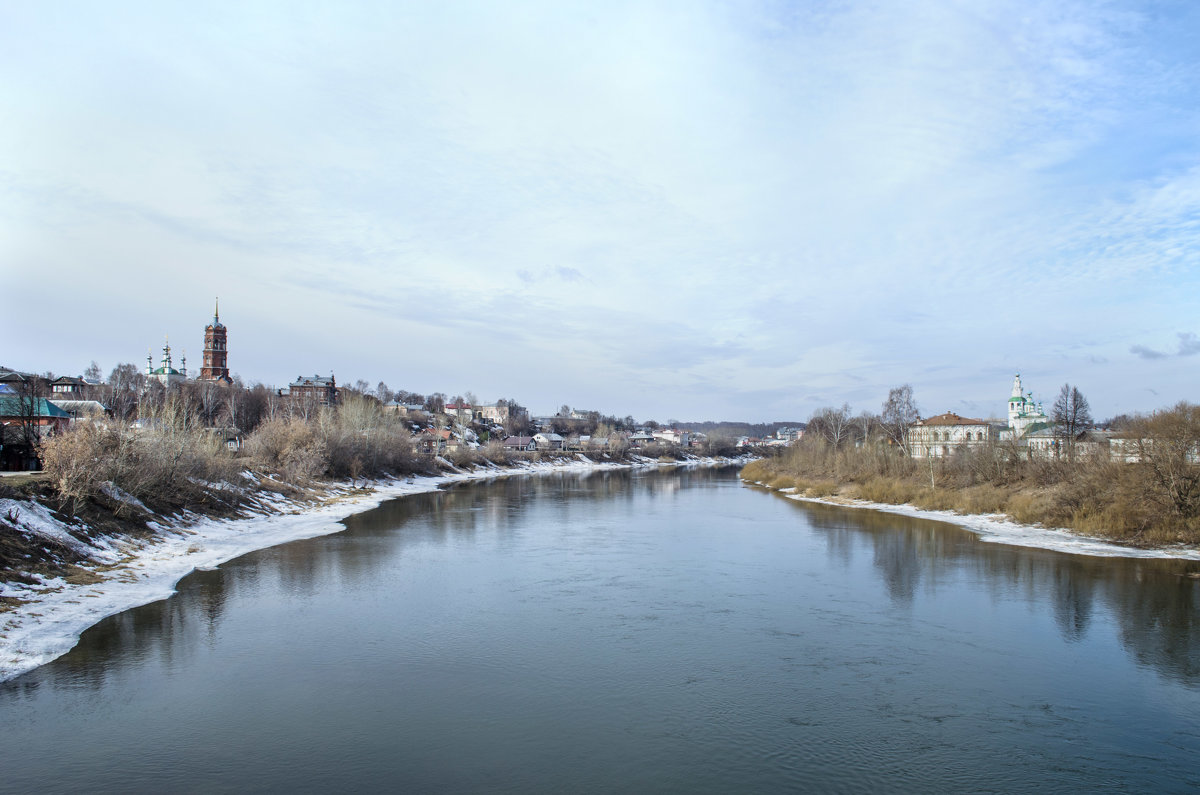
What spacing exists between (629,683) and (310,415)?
71.2 meters

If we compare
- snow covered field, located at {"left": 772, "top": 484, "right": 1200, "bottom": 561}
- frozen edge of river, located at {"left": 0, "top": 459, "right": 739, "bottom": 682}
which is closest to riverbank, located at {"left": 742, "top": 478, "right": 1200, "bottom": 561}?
snow covered field, located at {"left": 772, "top": 484, "right": 1200, "bottom": 561}

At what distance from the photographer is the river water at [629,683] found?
7.70 metres

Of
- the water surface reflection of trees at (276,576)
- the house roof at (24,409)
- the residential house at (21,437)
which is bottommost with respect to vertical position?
the water surface reflection of trees at (276,576)

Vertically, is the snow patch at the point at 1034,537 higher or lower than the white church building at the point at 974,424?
lower

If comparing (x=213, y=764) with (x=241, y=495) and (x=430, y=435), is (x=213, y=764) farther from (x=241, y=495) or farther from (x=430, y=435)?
(x=430, y=435)

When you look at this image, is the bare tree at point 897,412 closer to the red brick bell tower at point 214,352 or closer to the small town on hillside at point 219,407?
the small town on hillside at point 219,407

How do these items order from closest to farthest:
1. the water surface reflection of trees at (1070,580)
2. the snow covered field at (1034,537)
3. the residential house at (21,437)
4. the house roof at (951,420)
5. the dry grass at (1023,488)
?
the water surface reflection of trees at (1070,580) → the snow covered field at (1034,537) → the dry grass at (1023,488) → the residential house at (21,437) → the house roof at (951,420)

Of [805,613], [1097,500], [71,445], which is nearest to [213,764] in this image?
[805,613]

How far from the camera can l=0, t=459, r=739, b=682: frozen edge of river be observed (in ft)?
36.6

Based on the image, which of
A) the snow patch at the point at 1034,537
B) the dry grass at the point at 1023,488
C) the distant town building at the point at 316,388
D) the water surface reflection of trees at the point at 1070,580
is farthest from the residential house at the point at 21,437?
the distant town building at the point at 316,388

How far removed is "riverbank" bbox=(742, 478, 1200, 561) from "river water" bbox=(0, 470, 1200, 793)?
198cm

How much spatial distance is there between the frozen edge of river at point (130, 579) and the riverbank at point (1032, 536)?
24.6 metres

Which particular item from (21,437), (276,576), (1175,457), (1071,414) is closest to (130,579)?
(276,576)

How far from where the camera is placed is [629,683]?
10344 mm
